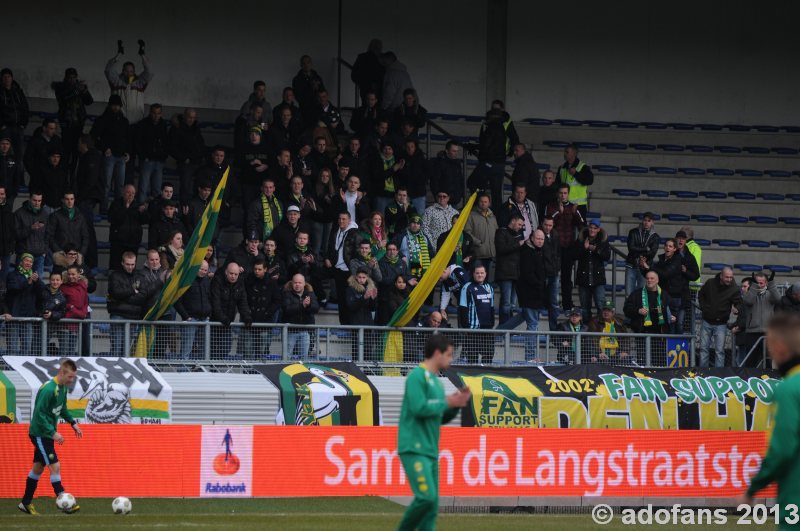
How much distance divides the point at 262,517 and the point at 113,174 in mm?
10268

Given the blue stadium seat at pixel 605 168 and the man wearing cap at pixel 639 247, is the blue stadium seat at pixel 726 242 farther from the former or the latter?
the man wearing cap at pixel 639 247

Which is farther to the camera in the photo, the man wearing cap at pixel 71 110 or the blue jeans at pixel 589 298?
the blue jeans at pixel 589 298

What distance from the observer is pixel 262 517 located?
50.3 feet

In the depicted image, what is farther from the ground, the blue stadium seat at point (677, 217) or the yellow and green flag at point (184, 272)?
the blue stadium seat at point (677, 217)

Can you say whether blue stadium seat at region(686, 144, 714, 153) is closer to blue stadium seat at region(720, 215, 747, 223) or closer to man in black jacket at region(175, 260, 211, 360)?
blue stadium seat at region(720, 215, 747, 223)

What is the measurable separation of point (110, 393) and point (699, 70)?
64.8 feet

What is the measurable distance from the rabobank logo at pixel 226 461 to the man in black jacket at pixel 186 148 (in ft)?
23.5

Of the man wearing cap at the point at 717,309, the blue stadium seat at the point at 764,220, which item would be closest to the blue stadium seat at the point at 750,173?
the blue stadium seat at the point at 764,220

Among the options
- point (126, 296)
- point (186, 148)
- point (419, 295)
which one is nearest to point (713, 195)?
point (419, 295)

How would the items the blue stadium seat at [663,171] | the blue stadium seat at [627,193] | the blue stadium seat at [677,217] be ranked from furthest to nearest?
1. the blue stadium seat at [663,171]
2. the blue stadium seat at [627,193]
3. the blue stadium seat at [677,217]

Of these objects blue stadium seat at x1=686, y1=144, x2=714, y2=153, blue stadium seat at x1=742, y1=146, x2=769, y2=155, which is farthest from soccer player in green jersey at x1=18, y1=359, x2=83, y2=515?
blue stadium seat at x1=742, y1=146, x2=769, y2=155

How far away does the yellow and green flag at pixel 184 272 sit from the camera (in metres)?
19.0

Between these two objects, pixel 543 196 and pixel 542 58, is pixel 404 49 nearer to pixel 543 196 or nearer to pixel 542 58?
pixel 542 58

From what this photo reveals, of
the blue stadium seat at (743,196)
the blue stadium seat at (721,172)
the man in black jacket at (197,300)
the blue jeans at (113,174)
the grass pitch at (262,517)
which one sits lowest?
the grass pitch at (262,517)
